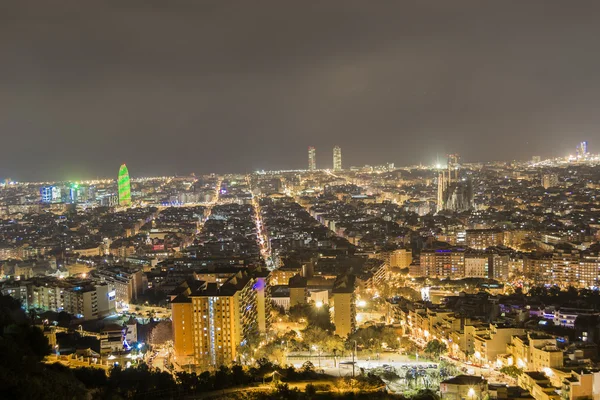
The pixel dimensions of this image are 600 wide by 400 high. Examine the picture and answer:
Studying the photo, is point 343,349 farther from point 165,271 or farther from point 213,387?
point 165,271

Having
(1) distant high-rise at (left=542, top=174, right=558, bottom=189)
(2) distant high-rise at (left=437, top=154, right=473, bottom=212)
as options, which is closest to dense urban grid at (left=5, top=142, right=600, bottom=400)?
(2) distant high-rise at (left=437, top=154, right=473, bottom=212)

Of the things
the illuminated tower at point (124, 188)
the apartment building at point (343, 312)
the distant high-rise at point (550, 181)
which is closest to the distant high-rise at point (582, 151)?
the distant high-rise at point (550, 181)

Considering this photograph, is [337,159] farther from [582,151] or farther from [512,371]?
[512,371]

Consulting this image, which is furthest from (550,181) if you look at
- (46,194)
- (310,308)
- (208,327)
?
(46,194)

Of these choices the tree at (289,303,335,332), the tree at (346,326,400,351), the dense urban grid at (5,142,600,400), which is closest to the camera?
the dense urban grid at (5,142,600,400)

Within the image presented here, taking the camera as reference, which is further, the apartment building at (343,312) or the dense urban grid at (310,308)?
the apartment building at (343,312)

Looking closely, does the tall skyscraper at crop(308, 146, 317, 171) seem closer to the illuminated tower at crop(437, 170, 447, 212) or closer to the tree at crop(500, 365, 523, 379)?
the illuminated tower at crop(437, 170, 447, 212)

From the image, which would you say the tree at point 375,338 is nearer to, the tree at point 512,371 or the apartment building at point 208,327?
the apartment building at point 208,327

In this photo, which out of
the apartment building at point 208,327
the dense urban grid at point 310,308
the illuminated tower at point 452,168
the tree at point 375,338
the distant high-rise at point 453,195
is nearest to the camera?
the dense urban grid at point 310,308

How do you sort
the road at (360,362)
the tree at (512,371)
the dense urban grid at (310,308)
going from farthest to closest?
the road at (360,362) < the tree at (512,371) < the dense urban grid at (310,308)

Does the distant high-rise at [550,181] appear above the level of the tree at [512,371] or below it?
above
